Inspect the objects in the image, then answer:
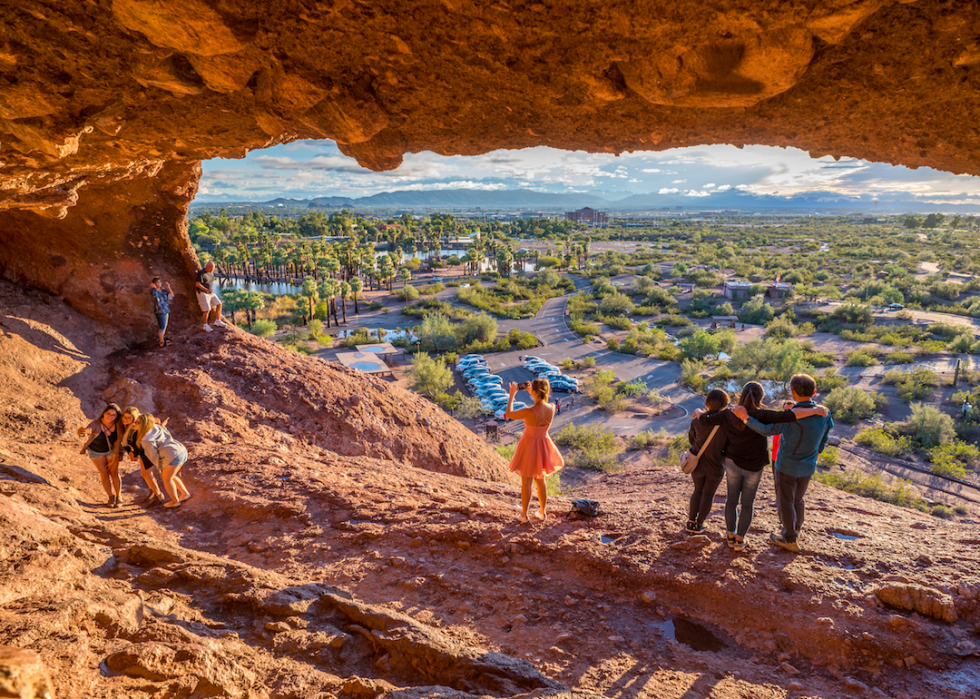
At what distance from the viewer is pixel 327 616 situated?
12.3 ft

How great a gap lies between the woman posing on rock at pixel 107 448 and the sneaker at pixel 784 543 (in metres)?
6.63

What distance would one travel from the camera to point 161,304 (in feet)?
29.1

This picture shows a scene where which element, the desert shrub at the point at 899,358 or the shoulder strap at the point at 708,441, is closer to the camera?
the shoulder strap at the point at 708,441

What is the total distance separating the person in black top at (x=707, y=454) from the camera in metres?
4.65

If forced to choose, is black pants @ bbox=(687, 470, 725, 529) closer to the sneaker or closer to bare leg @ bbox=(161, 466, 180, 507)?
the sneaker

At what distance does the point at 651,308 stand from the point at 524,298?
53.9ft

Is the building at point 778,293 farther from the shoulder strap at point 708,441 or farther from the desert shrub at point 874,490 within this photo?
the shoulder strap at point 708,441

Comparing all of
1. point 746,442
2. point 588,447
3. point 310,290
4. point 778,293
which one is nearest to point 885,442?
point 588,447

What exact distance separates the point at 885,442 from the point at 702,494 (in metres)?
25.7

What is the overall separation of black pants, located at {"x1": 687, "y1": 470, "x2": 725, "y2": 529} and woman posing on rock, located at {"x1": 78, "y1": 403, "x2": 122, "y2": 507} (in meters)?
5.91

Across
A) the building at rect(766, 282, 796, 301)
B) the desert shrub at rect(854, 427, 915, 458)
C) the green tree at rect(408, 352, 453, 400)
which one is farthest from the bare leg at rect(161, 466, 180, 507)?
the building at rect(766, 282, 796, 301)

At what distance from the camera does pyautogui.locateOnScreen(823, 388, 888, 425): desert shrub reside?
2933 cm

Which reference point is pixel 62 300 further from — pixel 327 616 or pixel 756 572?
pixel 756 572

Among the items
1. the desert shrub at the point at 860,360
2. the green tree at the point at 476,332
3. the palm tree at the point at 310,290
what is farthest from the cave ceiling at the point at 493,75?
the palm tree at the point at 310,290
